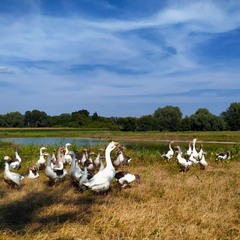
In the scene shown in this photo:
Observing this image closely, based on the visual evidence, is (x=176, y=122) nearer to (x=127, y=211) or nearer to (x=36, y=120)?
(x=36, y=120)

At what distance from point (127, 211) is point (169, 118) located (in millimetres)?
91987

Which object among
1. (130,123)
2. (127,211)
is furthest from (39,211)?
(130,123)

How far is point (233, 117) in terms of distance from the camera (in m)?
94.9

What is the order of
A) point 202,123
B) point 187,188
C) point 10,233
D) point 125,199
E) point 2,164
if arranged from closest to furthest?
point 10,233 < point 125,199 < point 187,188 < point 2,164 < point 202,123

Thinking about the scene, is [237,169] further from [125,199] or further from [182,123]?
[182,123]

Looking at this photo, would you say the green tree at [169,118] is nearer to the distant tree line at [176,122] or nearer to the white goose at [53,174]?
the distant tree line at [176,122]

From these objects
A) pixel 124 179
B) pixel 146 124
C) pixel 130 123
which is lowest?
pixel 124 179

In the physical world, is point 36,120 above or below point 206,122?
above

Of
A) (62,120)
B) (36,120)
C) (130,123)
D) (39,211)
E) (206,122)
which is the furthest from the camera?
(36,120)

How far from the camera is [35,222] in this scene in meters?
7.48

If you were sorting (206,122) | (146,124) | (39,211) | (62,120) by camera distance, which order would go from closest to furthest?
(39,211) → (206,122) → (146,124) → (62,120)

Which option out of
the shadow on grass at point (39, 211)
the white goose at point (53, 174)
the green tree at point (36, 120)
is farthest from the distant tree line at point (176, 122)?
the shadow on grass at point (39, 211)

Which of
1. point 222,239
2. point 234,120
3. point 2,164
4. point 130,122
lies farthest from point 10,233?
point 234,120

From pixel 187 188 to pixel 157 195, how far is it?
50.7 inches
